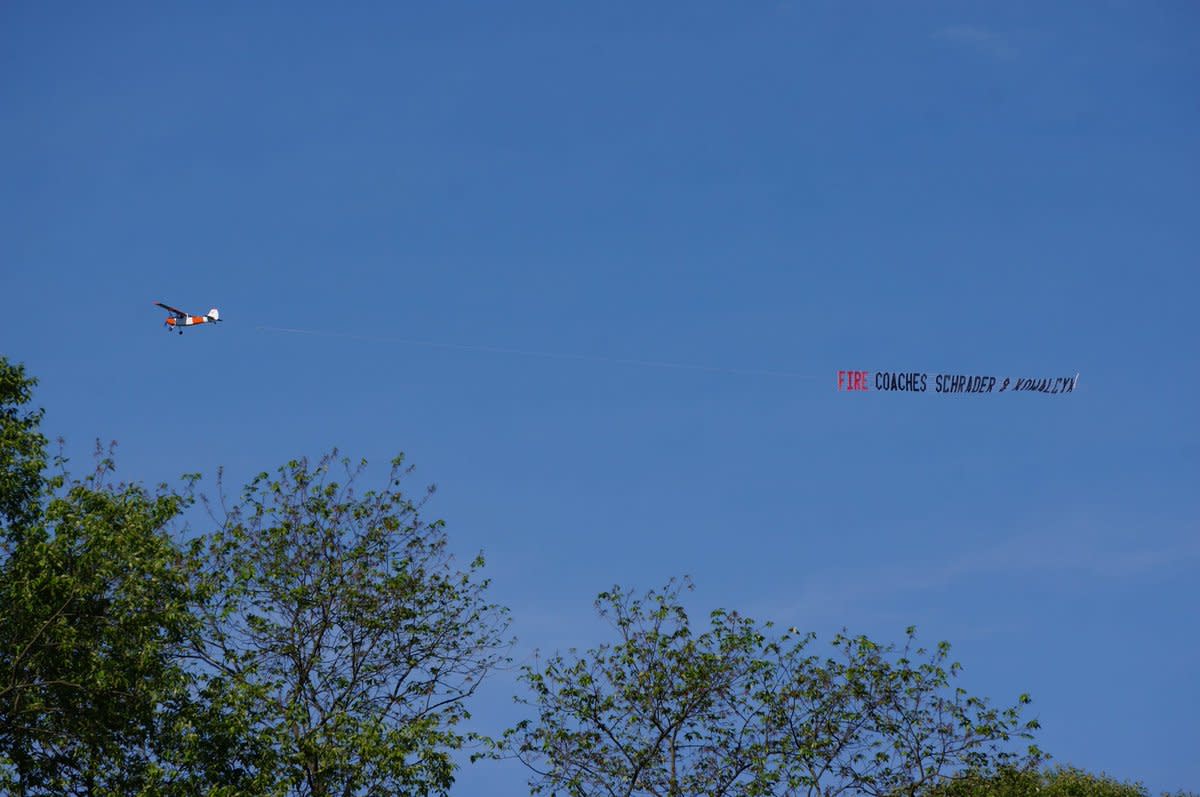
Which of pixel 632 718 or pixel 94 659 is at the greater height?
pixel 632 718

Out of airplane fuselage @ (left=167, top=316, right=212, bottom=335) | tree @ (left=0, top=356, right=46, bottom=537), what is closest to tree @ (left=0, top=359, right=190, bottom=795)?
tree @ (left=0, top=356, right=46, bottom=537)

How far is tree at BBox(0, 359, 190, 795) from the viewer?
83.1 feet

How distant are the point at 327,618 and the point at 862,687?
38.1ft

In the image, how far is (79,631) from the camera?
25.9m

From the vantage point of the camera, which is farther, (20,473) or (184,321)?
(184,321)

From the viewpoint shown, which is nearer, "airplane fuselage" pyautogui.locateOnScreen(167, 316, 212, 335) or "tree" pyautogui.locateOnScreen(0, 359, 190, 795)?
"tree" pyautogui.locateOnScreen(0, 359, 190, 795)

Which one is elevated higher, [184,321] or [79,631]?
[184,321]

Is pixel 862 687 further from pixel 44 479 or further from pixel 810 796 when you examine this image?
pixel 44 479

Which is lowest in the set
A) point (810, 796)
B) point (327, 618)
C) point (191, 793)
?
point (191, 793)

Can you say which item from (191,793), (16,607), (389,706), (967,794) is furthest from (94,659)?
(967,794)

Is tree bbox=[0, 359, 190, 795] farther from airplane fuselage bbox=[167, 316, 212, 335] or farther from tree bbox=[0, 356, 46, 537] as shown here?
airplane fuselage bbox=[167, 316, 212, 335]

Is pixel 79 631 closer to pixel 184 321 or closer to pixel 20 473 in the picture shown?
pixel 20 473

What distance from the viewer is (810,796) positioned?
3141cm

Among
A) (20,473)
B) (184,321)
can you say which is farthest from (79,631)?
(184,321)
